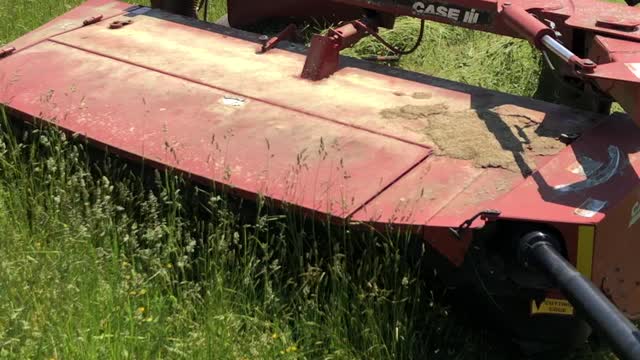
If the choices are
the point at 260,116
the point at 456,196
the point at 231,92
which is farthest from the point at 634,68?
the point at 231,92

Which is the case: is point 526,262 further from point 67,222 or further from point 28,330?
point 67,222

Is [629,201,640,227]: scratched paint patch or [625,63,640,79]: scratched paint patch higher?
[625,63,640,79]: scratched paint patch

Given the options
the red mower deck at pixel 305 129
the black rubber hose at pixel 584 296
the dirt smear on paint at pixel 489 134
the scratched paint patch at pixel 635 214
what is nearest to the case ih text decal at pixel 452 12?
the red mower deck at pixel 305 129

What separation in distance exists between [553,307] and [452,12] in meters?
1.43

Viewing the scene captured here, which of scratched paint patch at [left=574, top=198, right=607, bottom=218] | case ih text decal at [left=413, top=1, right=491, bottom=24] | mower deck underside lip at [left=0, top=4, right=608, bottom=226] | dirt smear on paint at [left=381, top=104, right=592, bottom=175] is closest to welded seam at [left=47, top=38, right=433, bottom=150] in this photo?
mower deck underside lip at [left=0, top=4, right=608, bottom=226]

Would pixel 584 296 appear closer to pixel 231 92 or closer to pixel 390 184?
pixel 390 184

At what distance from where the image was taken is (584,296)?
2.04 m

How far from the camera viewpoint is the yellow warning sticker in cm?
241

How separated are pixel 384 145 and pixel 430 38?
287 cm

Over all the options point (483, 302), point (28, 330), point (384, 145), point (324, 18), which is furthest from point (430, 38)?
point (28, 330)

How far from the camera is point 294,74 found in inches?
138

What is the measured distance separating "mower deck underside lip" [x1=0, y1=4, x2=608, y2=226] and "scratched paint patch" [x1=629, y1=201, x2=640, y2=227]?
1.05 feet

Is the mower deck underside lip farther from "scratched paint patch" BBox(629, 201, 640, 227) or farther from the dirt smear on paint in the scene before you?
"scratched paint patch" BBox(629, 201, 640, 227)

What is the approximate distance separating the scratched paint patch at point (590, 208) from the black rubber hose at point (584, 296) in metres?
0.11
